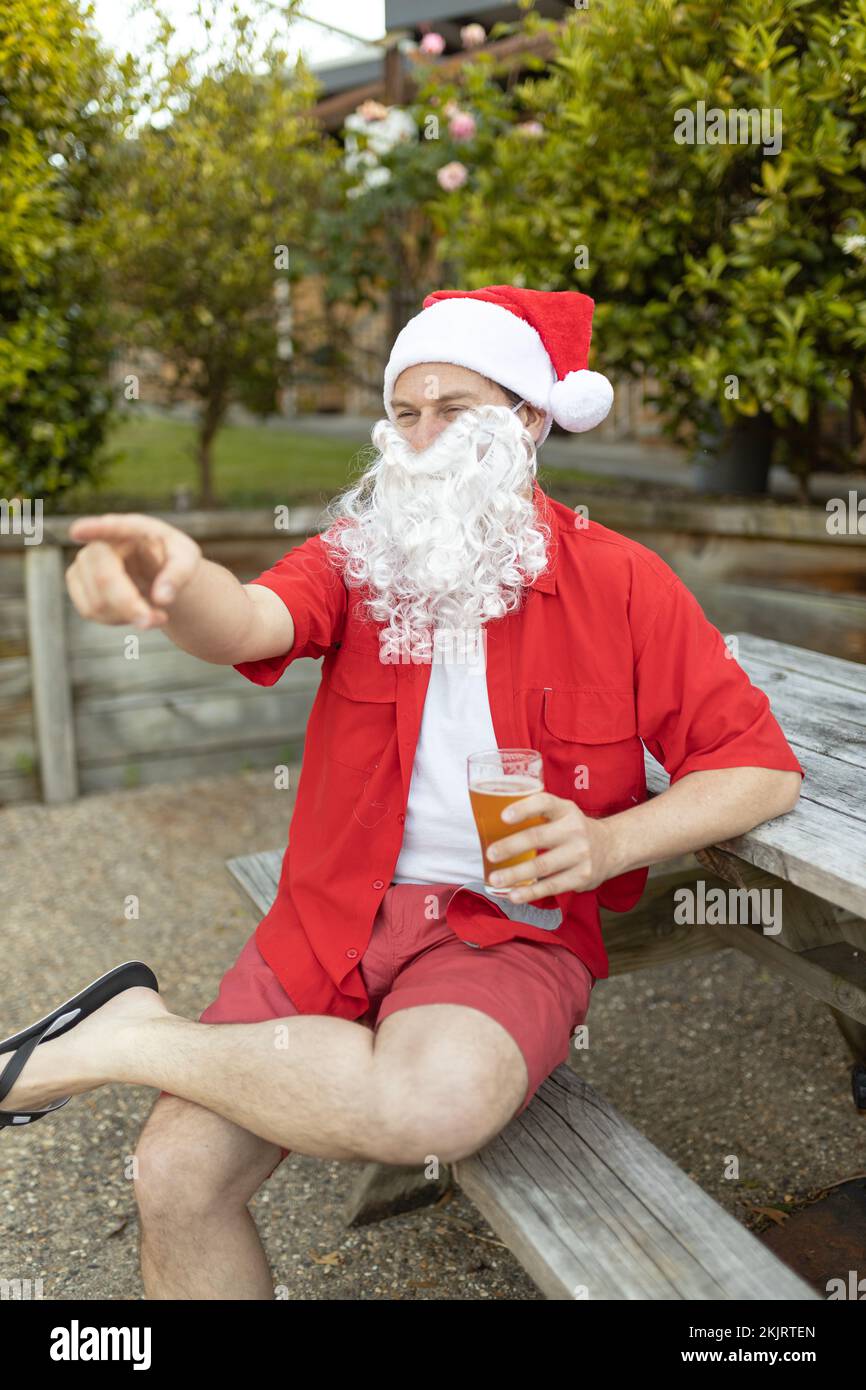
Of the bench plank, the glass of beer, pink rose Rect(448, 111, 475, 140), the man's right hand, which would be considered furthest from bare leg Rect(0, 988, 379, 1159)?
pink rose Rect(448, 111, 475, 140)

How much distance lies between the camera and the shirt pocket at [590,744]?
197 cm

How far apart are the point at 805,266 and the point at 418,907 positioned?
291cm

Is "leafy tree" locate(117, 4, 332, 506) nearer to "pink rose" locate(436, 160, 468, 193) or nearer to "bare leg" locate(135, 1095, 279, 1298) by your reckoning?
"pink rose" locate(436, 160, 468, 193)

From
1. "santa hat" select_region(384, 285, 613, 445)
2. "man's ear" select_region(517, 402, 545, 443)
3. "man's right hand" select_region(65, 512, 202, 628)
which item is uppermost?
"santa hat" select_region(384, 285, 613, 445)

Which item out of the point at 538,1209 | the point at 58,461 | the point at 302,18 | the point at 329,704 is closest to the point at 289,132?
the point at 302,18

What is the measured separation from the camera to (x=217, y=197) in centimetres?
548

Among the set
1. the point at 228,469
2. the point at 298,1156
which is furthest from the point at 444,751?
the point at 228,469

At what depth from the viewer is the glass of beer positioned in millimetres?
1682

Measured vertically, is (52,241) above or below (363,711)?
above

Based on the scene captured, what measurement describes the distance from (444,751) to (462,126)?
385 cm

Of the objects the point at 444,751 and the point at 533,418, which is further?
the point at 533,418

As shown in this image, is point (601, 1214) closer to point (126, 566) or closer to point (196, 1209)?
point (196, 1209)

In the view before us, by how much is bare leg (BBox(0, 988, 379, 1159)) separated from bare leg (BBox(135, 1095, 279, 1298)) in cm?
6

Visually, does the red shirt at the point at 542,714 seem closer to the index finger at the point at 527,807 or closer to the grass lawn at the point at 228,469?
the index finger at the point at 527,807
